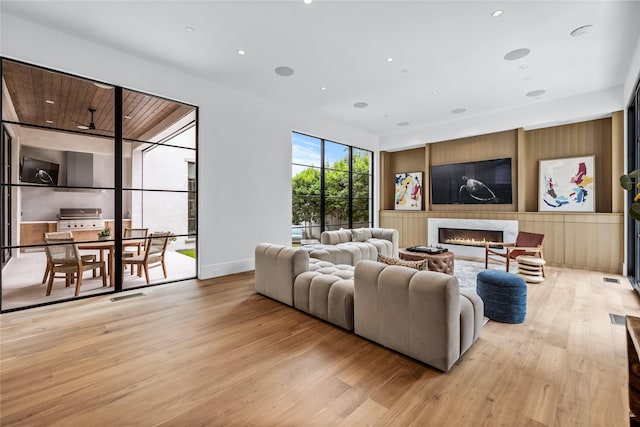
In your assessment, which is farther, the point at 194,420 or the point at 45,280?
the point at 45,280

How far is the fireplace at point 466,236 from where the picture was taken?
6.77m

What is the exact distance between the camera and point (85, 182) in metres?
3.95

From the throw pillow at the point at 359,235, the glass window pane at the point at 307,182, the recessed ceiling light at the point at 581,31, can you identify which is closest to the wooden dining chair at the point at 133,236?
the glass window pane at the point at 307,182

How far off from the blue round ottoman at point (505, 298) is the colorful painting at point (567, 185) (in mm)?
4132

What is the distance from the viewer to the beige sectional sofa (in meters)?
2.13

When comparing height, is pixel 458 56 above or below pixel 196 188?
above

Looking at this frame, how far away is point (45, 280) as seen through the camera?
4070 mm

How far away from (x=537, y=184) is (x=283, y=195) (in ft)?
18.6

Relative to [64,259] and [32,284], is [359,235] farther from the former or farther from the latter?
[32,284]

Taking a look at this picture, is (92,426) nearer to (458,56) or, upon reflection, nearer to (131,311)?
(131,311)

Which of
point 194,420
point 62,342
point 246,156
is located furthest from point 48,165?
point 194,420

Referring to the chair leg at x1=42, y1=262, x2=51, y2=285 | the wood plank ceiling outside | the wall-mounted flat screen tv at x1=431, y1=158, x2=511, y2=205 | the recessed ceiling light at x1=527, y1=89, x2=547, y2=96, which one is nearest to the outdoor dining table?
the chair leg at x1=42, y1=262, x2=51, y2=285

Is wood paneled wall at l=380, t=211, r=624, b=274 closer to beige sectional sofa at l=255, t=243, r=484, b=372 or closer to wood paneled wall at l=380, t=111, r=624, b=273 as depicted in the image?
wood paneled wall at l=380, t=111, r=624, b=273

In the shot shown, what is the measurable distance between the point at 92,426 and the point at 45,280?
363 cm
